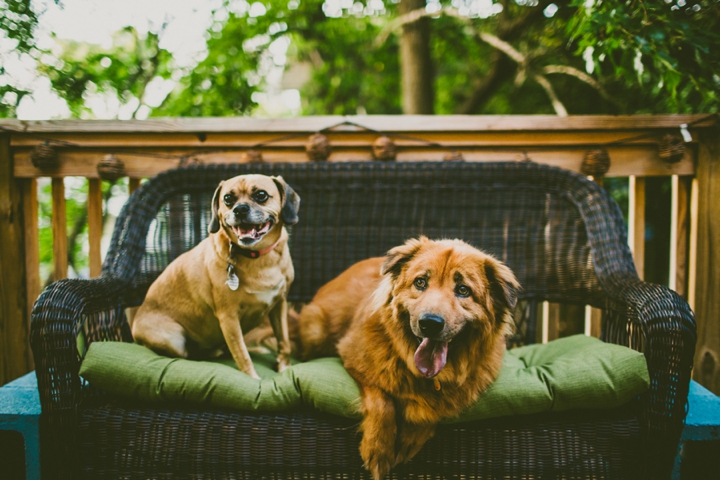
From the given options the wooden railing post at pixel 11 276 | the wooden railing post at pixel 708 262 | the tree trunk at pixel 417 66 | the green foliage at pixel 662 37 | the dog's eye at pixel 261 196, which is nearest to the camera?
the dog's eye at pixel 261 196

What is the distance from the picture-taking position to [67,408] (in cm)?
149

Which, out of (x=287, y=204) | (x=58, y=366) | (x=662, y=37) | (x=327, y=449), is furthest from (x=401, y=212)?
(x=58, y=366)

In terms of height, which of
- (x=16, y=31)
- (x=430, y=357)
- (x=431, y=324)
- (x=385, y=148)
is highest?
(x=16, y=31)

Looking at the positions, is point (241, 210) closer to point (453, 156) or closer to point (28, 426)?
point (28, 426)

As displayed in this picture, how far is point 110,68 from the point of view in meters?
3.39

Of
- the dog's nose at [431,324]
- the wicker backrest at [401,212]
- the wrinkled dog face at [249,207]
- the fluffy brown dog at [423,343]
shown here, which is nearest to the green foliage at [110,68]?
the wicker backrest at [401,212]

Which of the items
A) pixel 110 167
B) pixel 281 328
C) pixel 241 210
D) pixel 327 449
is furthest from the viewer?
pixel 110 167

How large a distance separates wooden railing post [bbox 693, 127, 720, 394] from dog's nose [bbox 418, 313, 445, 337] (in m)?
2.07

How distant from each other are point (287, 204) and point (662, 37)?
2.04 meters

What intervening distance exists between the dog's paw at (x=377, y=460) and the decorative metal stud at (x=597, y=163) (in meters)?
2.09

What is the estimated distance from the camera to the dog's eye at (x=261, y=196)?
185 cm

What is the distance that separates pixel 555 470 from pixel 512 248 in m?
1.19

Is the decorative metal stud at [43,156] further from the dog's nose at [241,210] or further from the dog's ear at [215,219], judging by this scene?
the dog's nose at [241,210]

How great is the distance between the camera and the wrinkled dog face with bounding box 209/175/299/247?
1746mm
